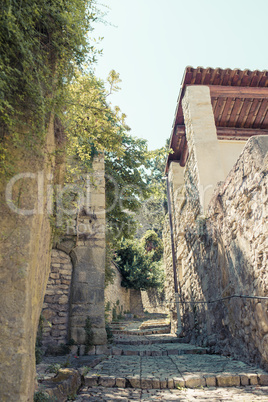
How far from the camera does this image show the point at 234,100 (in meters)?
7.22

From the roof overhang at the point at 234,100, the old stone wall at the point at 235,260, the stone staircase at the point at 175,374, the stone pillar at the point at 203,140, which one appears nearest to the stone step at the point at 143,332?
the old stone wall at the point at 235,260

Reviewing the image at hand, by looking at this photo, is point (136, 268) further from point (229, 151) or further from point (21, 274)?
point (21, 274)

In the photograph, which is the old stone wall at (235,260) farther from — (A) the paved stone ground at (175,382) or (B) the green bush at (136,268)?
(B) the green bush at (136,268)

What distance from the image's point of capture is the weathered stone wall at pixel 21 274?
145cm

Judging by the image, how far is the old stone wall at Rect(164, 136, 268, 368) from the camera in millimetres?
3211

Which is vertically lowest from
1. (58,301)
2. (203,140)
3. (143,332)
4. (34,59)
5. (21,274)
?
(143,332)

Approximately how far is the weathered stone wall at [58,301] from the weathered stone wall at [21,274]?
12.3ft

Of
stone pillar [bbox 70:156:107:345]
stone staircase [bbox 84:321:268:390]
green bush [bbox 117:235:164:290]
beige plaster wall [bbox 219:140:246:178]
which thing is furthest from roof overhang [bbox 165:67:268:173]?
green bush [bbox 117:235:164:290]

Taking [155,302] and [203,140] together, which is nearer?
[203,140]

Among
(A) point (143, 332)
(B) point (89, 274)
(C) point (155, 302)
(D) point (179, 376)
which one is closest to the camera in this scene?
(D) point (179, 376)

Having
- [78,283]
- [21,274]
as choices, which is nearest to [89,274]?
[78,283]

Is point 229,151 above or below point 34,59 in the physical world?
above

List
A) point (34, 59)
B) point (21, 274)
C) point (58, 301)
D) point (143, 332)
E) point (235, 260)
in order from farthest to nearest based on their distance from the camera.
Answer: point (143, 332), point (58, 301), point (235, 260), point (34, 59), point (21, 274)

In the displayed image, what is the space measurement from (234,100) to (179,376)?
629 cm
